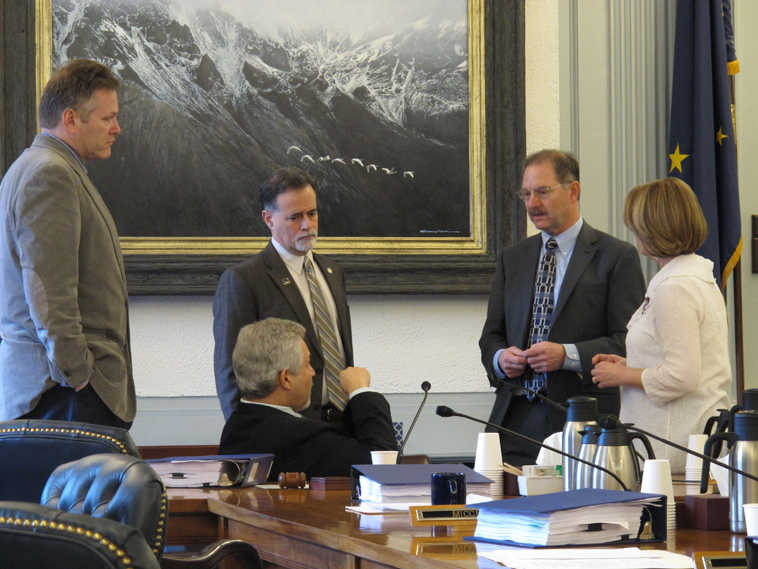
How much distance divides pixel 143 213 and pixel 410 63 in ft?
4.71

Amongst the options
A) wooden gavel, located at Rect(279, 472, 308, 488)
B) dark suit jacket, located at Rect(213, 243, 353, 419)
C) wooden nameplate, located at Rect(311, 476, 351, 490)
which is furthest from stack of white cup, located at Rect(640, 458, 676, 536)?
dark suit jacket, located at Rect(213, 243, 353, 419)

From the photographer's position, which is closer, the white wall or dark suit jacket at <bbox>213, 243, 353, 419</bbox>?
dark suit jacket at <bbox>213, 243, 353, 419</bbox>

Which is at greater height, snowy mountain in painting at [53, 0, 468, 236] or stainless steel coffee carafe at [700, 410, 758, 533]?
snowy mountain in painting at [53, 0, 468, 236]

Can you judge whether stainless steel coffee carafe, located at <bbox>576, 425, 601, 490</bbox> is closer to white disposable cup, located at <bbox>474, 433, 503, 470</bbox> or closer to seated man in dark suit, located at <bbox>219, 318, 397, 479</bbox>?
white disposable cup, located at <bbox>474, 433, 503, 470</bbox>

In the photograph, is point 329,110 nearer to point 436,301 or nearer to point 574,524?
point 436,301

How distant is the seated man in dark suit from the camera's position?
3.49m

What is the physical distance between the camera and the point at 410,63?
5.50m

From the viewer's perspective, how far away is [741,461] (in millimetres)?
2258

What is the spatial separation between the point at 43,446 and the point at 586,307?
2.56 m

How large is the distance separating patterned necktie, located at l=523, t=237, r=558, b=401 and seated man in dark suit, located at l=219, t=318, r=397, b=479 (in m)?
0.77

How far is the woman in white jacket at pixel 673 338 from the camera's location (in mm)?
3395

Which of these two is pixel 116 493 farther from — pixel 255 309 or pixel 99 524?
pixel 255 309

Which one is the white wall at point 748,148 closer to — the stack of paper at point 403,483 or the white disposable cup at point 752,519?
the stack of paper at point 403,483

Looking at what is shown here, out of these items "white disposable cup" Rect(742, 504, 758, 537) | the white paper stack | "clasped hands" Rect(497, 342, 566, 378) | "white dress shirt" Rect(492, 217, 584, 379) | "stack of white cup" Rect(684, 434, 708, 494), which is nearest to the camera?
"white disposable cup" Rect(742, 504, 758, 537)
